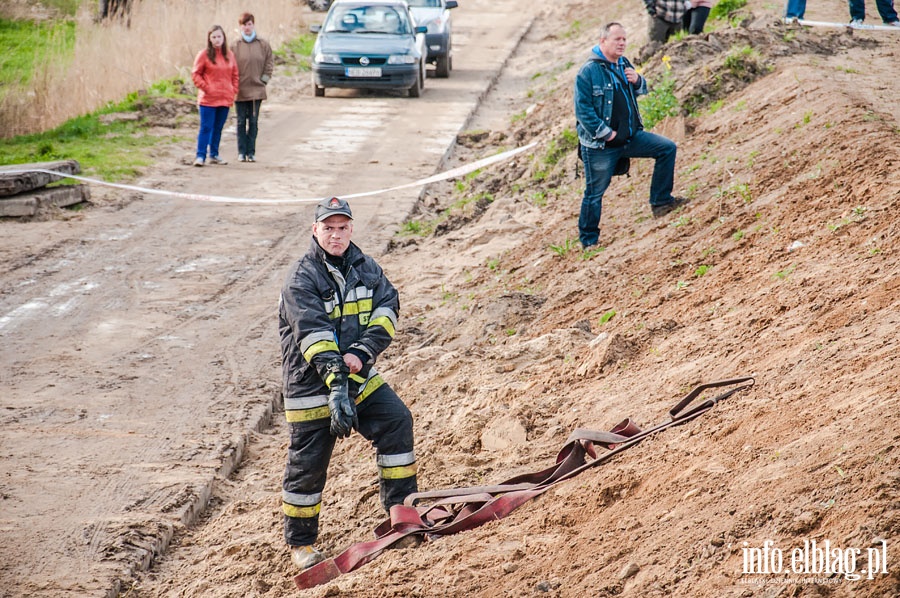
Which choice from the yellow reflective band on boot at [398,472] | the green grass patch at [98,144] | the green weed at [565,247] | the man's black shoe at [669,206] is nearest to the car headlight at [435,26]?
the green grass patch at [98,144]

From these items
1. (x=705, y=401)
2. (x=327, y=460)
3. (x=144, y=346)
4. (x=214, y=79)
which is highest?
(x=214, y=79)

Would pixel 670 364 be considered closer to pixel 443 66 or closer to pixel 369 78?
pixel 369 78

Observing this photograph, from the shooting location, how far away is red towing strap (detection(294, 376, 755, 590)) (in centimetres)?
471

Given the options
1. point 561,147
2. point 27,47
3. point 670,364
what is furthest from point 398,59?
point 670,364

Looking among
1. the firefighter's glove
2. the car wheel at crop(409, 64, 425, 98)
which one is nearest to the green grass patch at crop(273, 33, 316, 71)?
the car wheel at crop(409, 64, 425, 98)

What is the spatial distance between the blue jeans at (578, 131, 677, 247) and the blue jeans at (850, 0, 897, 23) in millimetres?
6939

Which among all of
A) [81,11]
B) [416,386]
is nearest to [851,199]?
[416,386]

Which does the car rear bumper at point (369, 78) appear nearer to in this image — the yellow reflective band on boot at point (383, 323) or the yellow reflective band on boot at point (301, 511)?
the yellow reflective band on boot at point (383, 323)

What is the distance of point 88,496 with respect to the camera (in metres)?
5.96

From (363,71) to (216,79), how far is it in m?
6.08

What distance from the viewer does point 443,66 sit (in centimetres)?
2355

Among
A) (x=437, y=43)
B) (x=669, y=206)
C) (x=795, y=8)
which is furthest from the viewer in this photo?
(x=437, y=43)

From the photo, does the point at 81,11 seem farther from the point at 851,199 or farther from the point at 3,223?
the point at 851,199

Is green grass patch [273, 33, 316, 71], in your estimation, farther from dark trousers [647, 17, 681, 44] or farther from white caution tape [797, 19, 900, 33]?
white caution tape [797, 19, 900, 33]
